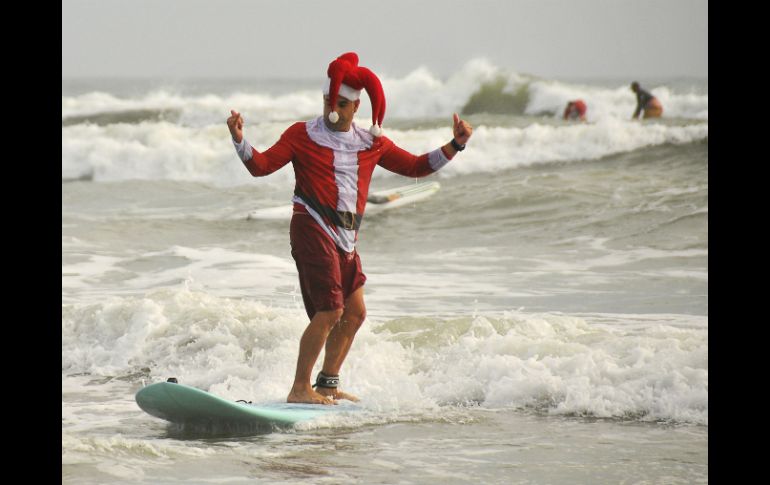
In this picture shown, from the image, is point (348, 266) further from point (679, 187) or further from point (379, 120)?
point (679, 187)

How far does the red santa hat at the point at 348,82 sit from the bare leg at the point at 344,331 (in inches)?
32.1

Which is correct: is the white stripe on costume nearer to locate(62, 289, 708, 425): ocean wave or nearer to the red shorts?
the red shorts

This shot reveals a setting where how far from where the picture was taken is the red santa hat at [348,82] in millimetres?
5176

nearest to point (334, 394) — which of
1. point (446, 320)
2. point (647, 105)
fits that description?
point (446, 320)

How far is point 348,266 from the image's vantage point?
17.7 ft

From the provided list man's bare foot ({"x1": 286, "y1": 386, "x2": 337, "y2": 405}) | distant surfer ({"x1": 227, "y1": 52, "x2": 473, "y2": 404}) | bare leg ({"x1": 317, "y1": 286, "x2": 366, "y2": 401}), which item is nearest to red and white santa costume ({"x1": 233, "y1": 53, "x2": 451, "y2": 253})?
distant surfer ({"x1": 227, "y1": 52, "x2": 473, "y2": 404})

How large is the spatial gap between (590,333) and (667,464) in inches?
91.1

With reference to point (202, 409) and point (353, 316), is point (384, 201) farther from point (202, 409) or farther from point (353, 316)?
point (202, 409)

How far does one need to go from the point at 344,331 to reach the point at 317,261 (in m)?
0.44

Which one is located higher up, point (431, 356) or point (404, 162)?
point (404, 162)

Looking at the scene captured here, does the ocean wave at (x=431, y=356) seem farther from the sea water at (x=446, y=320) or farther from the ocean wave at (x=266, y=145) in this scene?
the ocean wave at (x=266, y=145)

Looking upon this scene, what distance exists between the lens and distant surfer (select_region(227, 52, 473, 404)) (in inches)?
206

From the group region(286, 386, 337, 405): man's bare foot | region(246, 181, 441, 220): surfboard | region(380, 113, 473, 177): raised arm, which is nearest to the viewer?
region(380, 113, 473, 177): raised arm

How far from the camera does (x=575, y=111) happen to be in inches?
986
